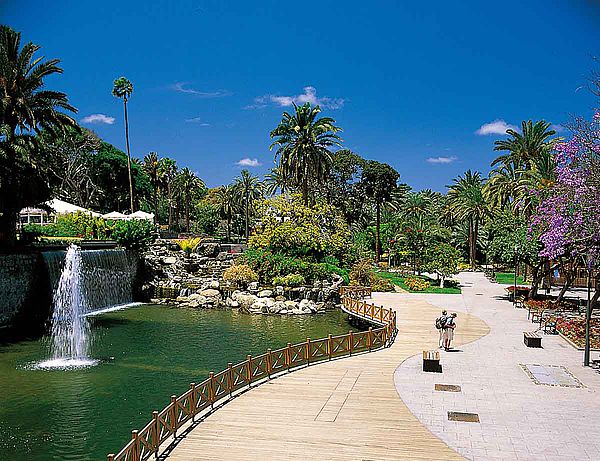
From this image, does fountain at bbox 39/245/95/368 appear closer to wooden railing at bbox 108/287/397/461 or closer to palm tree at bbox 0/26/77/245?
palm tree at bbox 0/26/77/245

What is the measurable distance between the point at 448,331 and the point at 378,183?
4709cm

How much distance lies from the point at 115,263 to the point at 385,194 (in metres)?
37.1

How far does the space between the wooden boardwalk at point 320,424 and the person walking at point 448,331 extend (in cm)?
320

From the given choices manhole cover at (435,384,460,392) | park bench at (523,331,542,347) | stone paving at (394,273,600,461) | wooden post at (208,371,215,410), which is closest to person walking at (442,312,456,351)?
stone paving at (394,273,600,461)

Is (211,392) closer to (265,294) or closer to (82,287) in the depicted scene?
(265,294)

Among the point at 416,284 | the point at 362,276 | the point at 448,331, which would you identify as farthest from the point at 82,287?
the point at 448,331

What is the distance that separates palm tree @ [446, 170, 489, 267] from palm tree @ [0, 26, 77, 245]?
4717cm

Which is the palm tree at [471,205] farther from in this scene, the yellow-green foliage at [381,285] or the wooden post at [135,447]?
the wooden post at [135,447]

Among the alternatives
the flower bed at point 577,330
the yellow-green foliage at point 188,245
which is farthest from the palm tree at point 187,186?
the flower bed at point 577,330

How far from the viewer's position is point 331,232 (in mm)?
49062

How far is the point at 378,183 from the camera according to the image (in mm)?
66812

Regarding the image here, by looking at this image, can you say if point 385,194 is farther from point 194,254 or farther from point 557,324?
point 557,324

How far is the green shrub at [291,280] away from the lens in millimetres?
39750

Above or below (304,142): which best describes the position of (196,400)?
below
